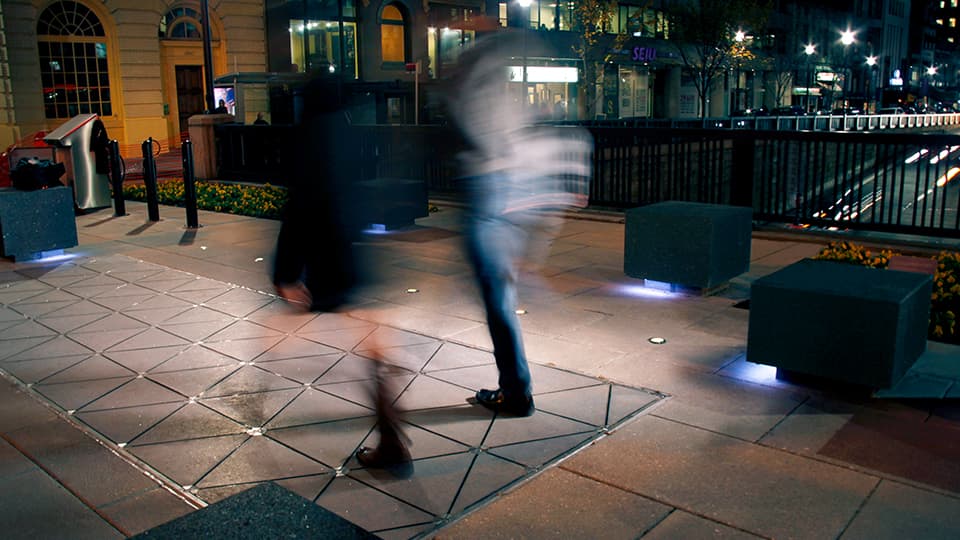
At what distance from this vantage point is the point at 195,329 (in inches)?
261

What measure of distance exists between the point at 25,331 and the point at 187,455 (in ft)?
10.6

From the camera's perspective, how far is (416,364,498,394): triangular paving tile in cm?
525

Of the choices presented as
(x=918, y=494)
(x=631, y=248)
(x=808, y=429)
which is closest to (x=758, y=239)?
(x=631, y=248)

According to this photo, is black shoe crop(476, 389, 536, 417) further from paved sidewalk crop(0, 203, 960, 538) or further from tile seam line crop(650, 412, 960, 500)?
tile seam line crop(650, 412, 960, 500)

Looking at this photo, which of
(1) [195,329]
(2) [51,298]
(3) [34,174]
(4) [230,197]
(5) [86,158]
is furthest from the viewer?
(4) [230,197]

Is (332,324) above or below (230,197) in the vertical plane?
below

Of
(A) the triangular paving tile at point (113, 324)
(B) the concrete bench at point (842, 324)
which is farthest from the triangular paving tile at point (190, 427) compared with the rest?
(B) the concrete bench at point (842, 324)

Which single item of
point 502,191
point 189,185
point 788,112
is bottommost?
point 189,185

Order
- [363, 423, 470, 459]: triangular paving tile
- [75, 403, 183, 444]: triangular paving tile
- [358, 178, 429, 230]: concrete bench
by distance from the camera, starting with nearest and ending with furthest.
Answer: [363, 423, 470, 459]: triangular paving tile < [75, 403, 183, 444]: triangular paving tile < [358, 178, 429, 230]: concrete bench

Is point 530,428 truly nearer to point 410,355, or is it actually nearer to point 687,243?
point 410,355

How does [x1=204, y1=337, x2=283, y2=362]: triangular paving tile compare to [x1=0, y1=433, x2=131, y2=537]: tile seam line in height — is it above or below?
above

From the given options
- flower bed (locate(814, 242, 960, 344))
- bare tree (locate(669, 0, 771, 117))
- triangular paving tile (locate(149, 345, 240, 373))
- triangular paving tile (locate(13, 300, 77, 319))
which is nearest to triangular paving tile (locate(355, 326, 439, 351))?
triangular paving tile (locate(149, 345, 240, 373))

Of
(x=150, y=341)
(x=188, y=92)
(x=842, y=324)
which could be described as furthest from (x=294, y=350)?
(x=188, y=92)

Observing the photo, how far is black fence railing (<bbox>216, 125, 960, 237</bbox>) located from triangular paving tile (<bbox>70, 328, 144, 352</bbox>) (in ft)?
9.00
